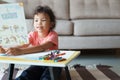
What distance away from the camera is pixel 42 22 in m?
1.43

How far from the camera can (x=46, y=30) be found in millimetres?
1467

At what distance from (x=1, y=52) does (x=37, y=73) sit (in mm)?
327

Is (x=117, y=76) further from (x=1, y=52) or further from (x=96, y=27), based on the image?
(x=1, y=52)

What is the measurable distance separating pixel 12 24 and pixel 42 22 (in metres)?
0.22

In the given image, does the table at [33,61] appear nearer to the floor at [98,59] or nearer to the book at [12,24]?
the book at [12,24]

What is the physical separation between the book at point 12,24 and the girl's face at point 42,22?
143mm

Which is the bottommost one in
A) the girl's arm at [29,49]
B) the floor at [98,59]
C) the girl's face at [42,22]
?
the floor at [98,59]

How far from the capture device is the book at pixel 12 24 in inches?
49.6

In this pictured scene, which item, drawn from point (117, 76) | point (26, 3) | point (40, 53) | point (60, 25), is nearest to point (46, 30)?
point (40, 53)

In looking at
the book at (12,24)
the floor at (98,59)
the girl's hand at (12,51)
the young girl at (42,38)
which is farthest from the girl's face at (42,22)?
the floor at (98,59)

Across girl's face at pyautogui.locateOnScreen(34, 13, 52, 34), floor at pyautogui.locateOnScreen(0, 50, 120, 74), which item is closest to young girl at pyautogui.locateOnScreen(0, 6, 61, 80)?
girl's face at pyautogui.locateOnScreen(34, 13, 52, 34)

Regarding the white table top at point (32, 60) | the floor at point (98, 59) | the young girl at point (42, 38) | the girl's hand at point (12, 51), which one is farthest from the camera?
the floor at point (98, 59)

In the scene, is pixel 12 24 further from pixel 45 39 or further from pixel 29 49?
pixel 45 39

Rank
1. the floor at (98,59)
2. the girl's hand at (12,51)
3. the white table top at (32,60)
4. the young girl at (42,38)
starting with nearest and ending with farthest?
1. the white table top at (32,60)
2. the girl's hand at (12,51)
3. the young girl at (42,38)
4. the floor at (98,59)
